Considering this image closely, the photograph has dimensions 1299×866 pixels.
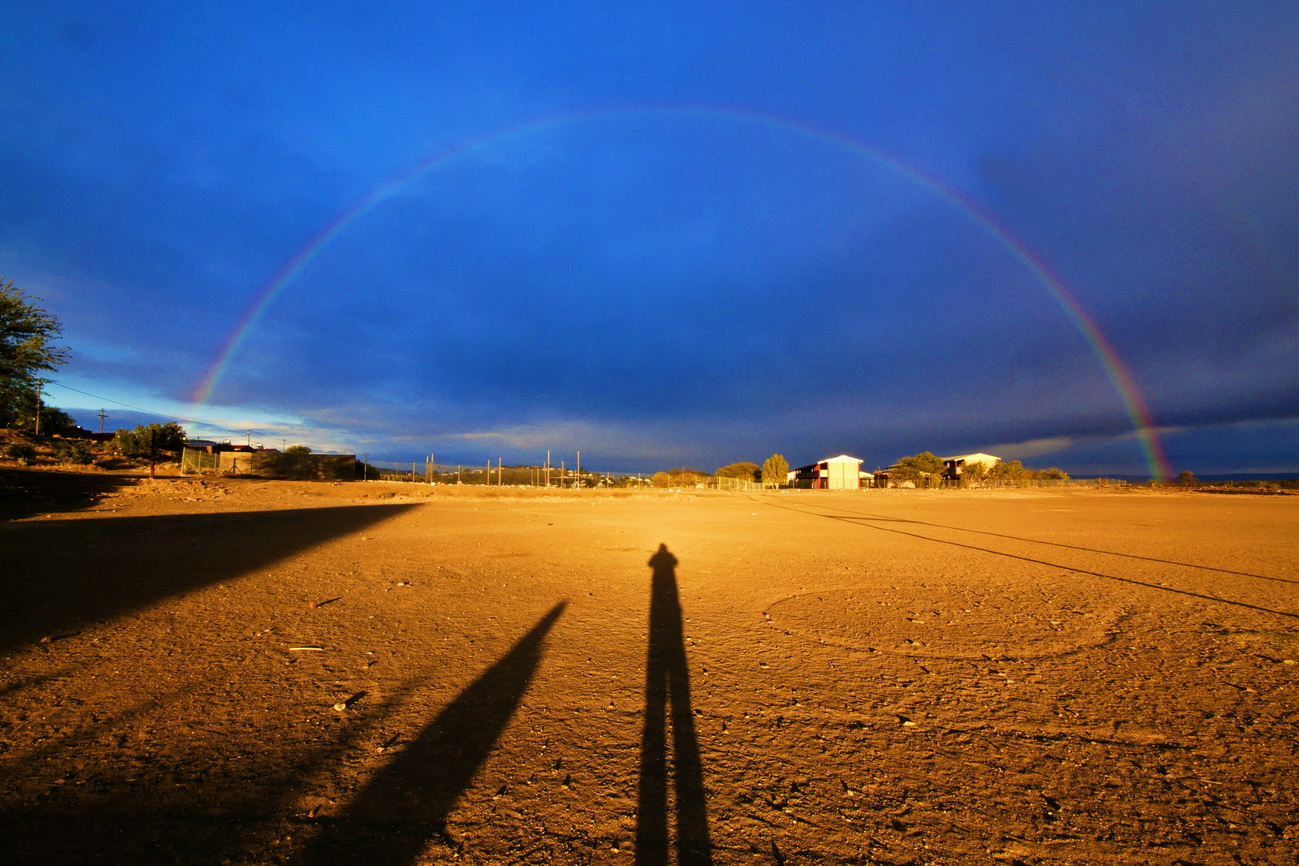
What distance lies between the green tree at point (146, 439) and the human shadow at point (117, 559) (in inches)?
1251

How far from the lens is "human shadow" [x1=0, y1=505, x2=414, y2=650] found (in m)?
5.71

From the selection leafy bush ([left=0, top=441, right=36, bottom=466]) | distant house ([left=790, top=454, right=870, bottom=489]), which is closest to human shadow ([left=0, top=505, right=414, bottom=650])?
leafy bush ([left=0, top=441, right=36, bottom=466])

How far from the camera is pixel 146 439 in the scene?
4166 centimetres

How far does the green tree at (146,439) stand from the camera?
3972 cm

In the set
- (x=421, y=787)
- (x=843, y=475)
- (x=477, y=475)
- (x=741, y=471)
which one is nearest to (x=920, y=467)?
(x=843, y=475)

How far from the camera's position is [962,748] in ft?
10.8

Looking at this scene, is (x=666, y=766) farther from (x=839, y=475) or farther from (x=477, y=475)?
(x=839, y=475)

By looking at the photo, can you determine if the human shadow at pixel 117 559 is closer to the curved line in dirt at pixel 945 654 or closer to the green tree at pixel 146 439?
the curved line in dirt at pixel 945 654

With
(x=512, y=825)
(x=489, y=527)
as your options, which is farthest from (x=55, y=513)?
(x=512, y=825)

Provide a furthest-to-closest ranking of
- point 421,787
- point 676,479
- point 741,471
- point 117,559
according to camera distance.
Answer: point 741,471 → point 676,479 → point 117,559 → point 421,787

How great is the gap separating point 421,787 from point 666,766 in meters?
1.36

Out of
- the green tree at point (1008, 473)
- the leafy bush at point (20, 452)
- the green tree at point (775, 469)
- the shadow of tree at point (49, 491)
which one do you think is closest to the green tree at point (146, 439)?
the leafy bush at point (20, 452)

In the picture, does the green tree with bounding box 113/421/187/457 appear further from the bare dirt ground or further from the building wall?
the building wall

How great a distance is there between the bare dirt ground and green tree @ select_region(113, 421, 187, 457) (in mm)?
42733
